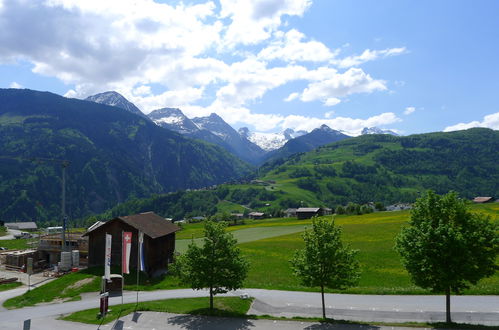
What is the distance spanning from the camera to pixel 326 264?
3084 cm

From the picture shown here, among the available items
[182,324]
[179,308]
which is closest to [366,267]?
[179,308]

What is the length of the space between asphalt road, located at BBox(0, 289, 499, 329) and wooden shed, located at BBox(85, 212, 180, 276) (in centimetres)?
1119

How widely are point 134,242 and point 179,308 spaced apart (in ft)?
72.0

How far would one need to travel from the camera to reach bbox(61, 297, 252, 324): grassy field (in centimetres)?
3356

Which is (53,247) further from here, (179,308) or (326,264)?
(326,264)

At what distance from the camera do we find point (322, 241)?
103 ft

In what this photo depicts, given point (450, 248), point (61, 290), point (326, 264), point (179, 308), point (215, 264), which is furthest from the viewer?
point (61, 290)

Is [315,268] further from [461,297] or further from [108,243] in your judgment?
[108,243]

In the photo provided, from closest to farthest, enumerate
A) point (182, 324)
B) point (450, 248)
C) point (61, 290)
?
point (450, 248)
point (182, 324)
point (61, 290)

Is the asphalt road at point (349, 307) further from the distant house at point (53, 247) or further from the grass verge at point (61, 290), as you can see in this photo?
the distant house at point (53, 247)

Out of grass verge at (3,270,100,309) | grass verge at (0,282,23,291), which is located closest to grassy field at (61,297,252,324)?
grass verge at (3,270,100,309)

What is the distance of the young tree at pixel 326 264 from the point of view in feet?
101

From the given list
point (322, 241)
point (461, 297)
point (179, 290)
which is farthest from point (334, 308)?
point (179, 290)

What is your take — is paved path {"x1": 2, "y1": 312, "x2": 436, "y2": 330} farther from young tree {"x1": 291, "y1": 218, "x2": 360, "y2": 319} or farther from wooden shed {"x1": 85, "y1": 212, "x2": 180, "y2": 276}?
wooden shed {"x1": 85, "y1": 212, "x2": 180, "y2": 276}
